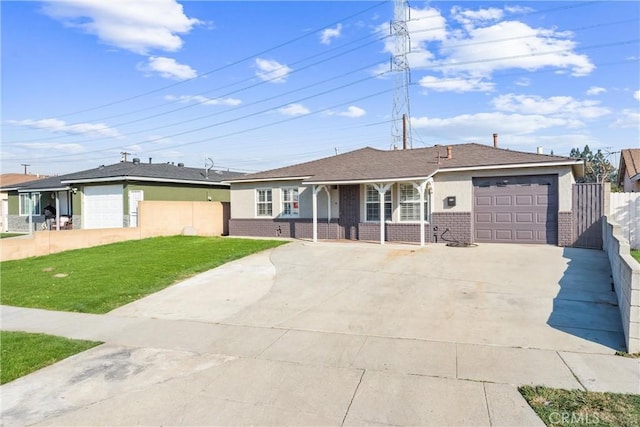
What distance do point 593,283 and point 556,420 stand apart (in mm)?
6367

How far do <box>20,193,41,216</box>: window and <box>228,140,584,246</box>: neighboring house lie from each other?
54.4 feet

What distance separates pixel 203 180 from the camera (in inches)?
977

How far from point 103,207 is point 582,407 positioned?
74.5ft

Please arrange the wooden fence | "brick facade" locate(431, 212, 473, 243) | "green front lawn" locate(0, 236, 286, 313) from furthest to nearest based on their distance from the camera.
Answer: "brick facade" locate(431, 212, 473, 243), the wooden fence, "green front lawn" locate(0, 236, 286, 313)

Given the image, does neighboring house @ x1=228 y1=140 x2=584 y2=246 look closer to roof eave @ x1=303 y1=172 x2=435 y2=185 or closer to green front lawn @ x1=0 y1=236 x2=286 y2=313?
roof eave @ x1=303 y1=172 x2=435 y2=185

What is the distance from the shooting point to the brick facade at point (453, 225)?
50.7 ft

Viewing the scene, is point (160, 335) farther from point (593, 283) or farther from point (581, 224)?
point (581, 224)

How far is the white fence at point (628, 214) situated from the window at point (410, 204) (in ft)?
19.9

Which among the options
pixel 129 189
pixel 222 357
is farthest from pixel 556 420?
pixel 129 189

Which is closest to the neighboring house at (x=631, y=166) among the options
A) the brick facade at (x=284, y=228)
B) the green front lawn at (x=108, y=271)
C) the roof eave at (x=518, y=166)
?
→ the roof eave at (x=518, y=166)

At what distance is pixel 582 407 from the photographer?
4.17 meters

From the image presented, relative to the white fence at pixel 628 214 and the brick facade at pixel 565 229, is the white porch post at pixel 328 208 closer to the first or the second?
the brick facade at pixel 565 229

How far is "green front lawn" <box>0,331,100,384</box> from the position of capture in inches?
222

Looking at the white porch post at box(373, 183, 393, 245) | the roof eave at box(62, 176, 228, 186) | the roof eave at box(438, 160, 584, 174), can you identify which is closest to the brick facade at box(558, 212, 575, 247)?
the roof eave at box(438, 160, 584, 174)
